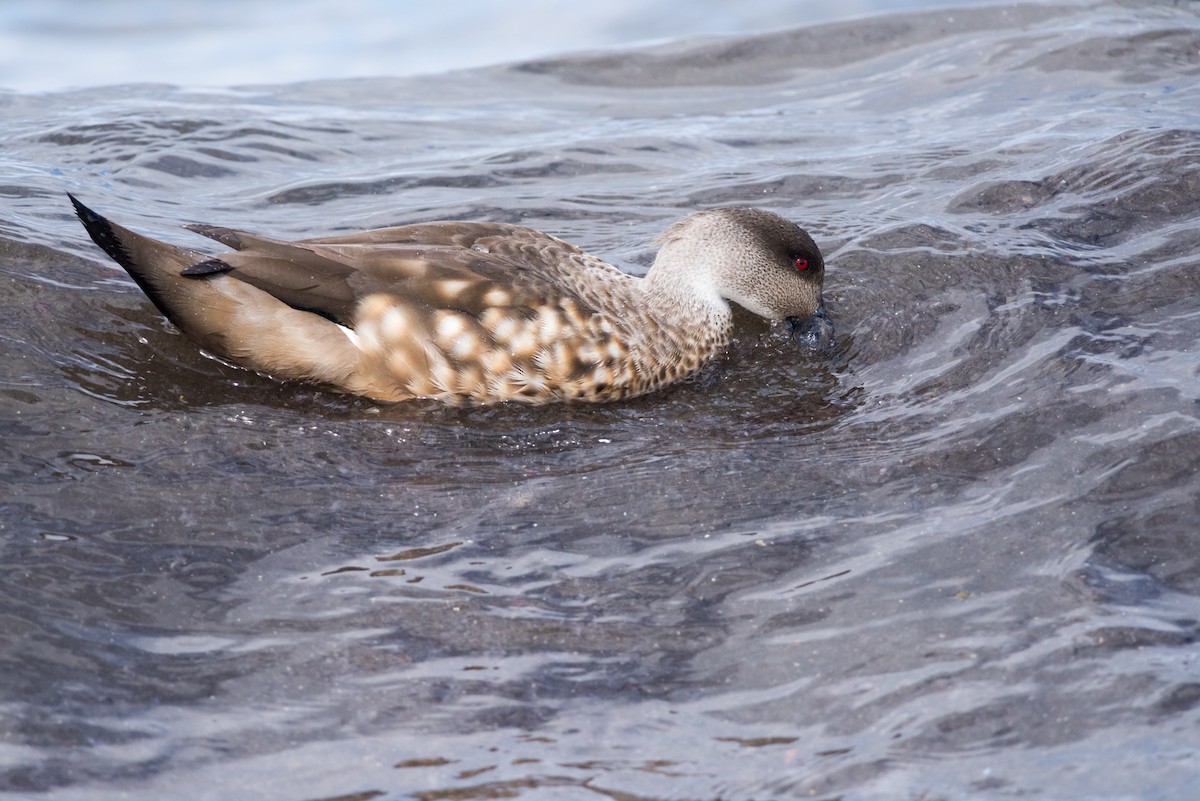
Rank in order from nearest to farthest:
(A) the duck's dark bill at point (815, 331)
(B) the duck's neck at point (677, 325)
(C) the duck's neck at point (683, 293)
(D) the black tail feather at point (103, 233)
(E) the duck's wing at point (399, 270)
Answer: (D) the black tail feather at point (103, 233) < (E) the duck's wing at point (399, 270) < (B) the duck's neck at point (677, 325) < (C) the duck's neck at point (683, 293) < (A) the duck's dark bill at point (815, 331)

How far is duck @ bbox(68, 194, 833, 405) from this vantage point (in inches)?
219

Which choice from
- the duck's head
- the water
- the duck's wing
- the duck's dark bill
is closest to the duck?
the duck's wing

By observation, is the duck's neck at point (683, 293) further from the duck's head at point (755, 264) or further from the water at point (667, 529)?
A: the water at point (667, 529)

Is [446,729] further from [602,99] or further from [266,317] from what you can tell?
[602,99]

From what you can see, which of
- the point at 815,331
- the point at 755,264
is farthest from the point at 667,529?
the point at 755,264

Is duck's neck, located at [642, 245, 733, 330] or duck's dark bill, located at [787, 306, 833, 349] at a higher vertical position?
duck's neck, located at [642, 245, 733, 330]

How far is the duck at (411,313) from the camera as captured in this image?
219 inches

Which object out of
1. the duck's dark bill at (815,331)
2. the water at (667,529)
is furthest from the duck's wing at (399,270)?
the duck's dark bill at (815,331)

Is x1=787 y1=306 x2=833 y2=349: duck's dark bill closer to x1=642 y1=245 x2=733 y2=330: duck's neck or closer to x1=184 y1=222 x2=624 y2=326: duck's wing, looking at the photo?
x1=642 y1=245 x2=733 y2=330: duck's neck

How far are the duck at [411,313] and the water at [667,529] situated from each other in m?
0.15

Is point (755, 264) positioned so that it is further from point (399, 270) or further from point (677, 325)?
point (399, 270)

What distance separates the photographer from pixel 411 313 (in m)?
5.62

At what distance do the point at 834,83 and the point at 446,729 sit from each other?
780cm

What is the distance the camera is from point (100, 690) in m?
3.91
